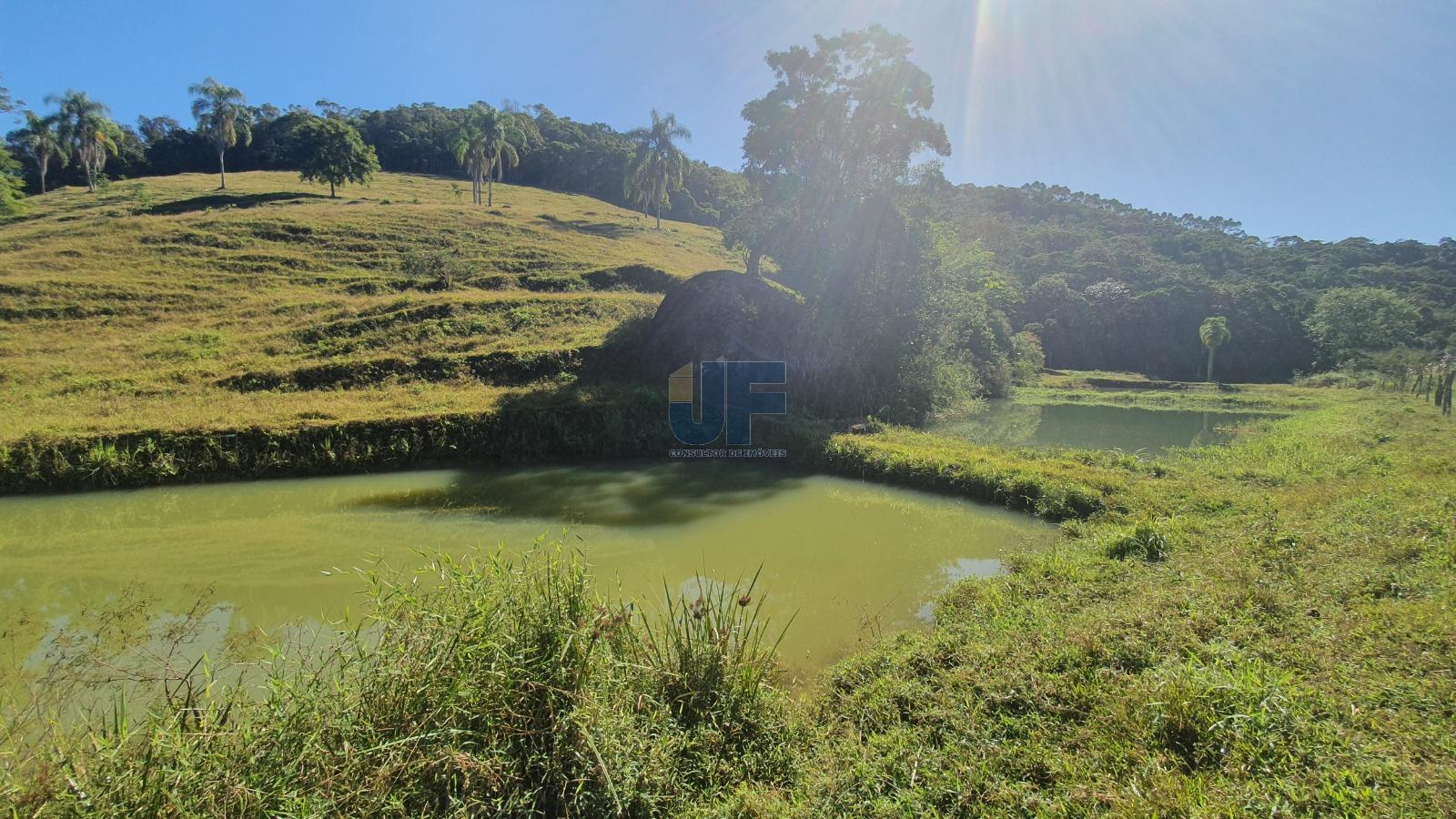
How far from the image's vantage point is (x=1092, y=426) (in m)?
21.0

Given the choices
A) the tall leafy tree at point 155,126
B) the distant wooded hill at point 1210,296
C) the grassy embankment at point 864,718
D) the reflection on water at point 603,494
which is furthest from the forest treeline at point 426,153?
the grassy embankment at point 864,718

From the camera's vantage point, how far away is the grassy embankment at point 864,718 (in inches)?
110

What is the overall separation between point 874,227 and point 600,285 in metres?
12.8

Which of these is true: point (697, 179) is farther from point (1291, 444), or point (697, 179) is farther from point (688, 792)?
point (688, 792)

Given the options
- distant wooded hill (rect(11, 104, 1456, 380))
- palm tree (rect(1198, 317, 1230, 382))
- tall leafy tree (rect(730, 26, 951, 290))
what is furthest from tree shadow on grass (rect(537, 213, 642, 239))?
palm tree (rect(1198, 317, 1230, 382))

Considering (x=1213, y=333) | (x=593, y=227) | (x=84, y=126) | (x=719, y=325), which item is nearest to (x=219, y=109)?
(x=84, y=126)

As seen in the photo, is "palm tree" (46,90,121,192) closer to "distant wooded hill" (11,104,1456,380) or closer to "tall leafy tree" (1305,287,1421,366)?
"distant wooded hill" (11,104,1456,380)

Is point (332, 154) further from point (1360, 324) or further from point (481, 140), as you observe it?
point (1360, 324)

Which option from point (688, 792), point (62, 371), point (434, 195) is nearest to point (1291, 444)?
point (688, 792)

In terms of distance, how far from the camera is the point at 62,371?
15.6m

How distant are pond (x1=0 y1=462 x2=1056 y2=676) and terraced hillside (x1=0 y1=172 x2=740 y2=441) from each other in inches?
109

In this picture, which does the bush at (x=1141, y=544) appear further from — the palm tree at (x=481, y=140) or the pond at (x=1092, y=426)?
the palm tree at (x=481, y=140)

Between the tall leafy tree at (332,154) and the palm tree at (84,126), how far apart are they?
15608 mm

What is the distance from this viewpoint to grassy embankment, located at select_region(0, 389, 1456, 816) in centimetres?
280
